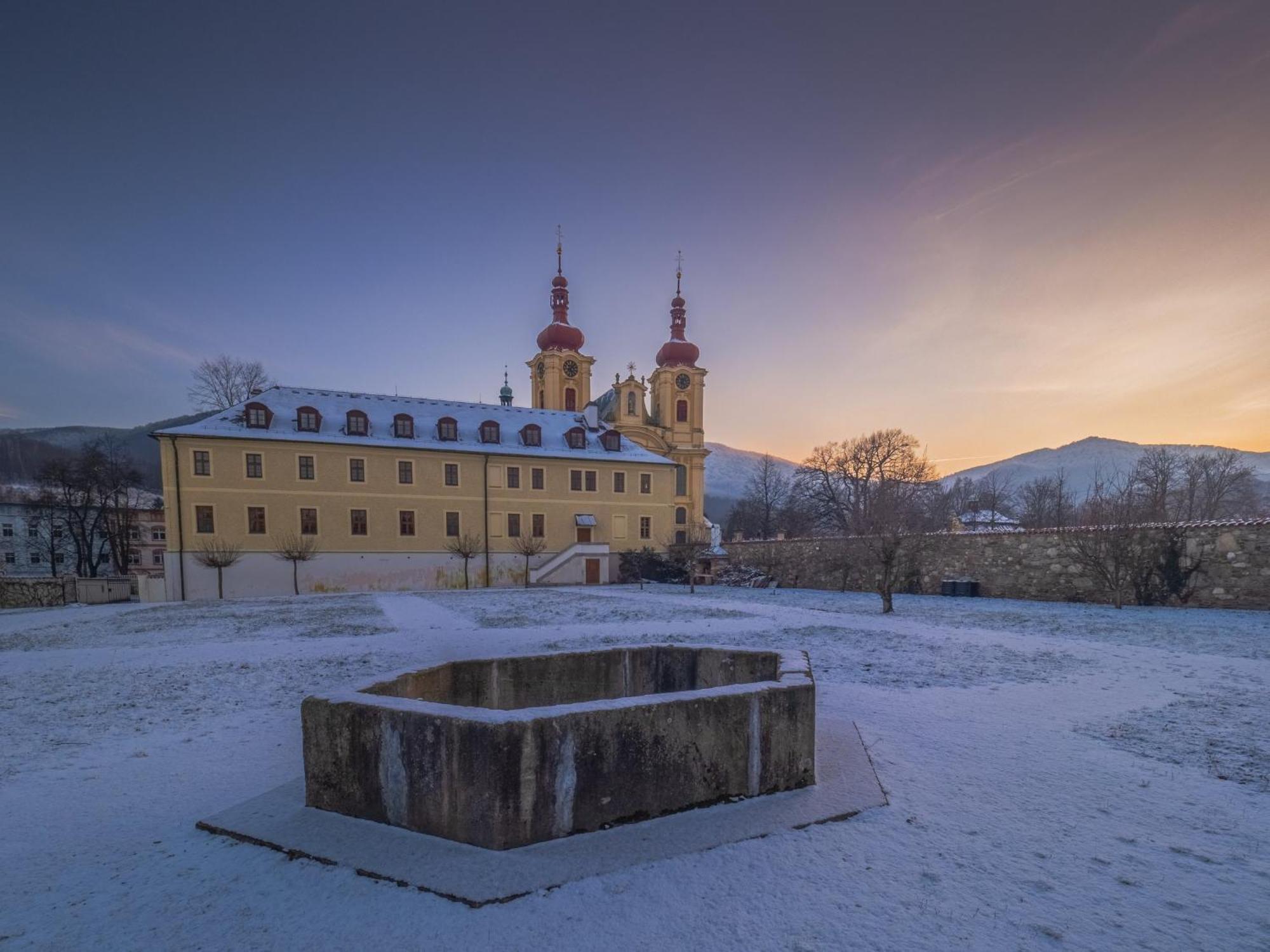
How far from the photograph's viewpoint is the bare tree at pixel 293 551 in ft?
86.5

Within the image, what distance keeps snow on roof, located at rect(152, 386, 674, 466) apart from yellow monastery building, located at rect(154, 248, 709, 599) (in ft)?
0.29

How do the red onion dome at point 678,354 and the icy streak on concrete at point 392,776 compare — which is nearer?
the icy streak on concrete at point 392,776

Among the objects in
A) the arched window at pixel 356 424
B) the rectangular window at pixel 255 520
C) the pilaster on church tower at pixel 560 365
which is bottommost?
the rectangular window at pixel 255 520

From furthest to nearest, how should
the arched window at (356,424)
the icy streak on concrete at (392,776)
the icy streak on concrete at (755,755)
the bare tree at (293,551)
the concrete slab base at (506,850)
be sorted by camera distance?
the arched window at (356,424)
the bare tree at (293,551)
the icy streak on concrete at (755,755)
the icy streak on concrete at (392,776)
the concrete slab base at (506,850)

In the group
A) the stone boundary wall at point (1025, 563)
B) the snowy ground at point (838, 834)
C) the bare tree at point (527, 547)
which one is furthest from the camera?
the bare tree at point (527, 547)

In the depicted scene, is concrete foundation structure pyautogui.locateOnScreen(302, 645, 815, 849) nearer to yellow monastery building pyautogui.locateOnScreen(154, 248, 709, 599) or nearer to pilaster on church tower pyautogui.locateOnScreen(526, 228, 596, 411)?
yellow monastery building pyautogui.locateOnScreen(154, 248, 709, 599)

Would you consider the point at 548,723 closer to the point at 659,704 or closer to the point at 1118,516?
the point at 659,704

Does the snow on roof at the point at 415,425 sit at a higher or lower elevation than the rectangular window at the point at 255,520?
higher

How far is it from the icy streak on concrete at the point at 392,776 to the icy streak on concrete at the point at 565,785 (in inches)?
37.8

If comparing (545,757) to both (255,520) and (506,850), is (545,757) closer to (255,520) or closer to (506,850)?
(506,850)

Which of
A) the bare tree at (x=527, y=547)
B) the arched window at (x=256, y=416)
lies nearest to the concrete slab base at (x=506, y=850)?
the bare tree at (x=527, y=547)

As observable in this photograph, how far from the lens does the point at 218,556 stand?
82.9 feet

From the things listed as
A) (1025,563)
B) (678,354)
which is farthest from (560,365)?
(1025,563)

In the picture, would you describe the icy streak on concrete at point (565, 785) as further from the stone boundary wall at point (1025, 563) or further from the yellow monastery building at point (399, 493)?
the yellow monastery building at point (399, 493)
